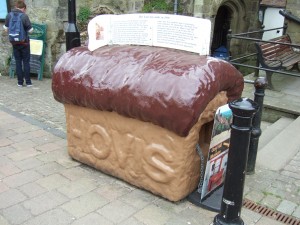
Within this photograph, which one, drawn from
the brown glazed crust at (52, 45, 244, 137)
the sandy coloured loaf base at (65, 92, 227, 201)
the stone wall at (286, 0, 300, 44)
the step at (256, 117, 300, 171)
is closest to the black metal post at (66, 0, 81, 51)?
the brown glazed crust at (52, 45, 244, 137)

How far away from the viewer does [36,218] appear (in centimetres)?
290

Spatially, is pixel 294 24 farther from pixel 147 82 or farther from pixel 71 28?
pixel 147 82

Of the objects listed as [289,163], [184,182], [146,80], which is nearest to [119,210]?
[184,182]

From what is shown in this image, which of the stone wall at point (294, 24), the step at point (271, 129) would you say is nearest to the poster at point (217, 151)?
the step at point (271, 129)

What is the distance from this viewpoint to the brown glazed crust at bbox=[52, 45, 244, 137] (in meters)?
2.82

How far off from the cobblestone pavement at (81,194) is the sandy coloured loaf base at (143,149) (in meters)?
0.14

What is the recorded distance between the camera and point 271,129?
196 inches

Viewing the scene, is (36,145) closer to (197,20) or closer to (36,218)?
(36,218)

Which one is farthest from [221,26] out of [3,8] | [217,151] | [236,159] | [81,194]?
[236,159]

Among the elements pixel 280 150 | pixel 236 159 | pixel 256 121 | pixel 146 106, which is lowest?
pixel 280 150

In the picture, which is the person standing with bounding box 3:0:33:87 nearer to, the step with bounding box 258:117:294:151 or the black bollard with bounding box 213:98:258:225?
the step with bounding box 258:117:294:151

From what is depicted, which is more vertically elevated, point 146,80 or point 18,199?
point 146,80

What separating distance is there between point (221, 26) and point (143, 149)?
31.9 ft

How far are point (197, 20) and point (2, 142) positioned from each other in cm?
278
